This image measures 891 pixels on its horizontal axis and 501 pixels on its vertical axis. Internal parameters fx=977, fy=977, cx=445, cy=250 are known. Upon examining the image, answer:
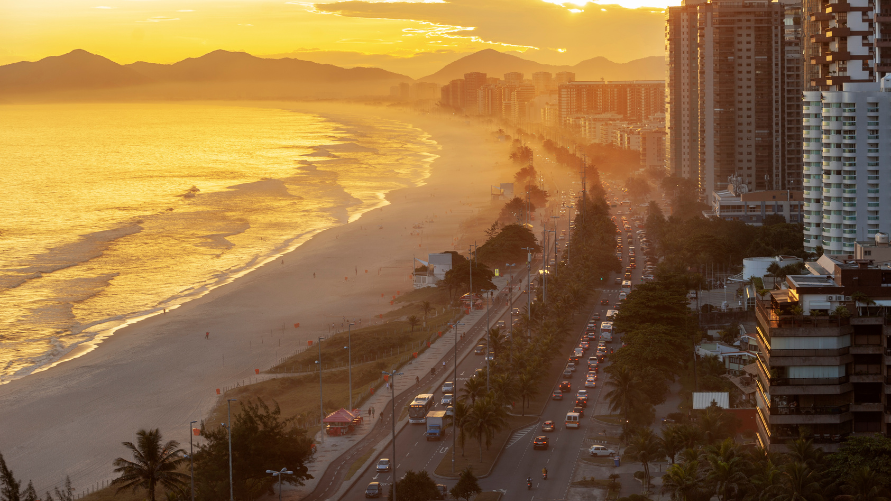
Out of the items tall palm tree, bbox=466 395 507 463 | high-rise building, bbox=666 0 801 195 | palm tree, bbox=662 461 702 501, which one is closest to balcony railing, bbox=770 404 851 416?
palm tree, bbox=662 461 702 501

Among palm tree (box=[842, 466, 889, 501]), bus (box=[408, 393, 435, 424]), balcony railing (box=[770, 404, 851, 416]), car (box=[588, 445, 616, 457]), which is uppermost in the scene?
balcony railing (box=[770, 404, 851, 416])

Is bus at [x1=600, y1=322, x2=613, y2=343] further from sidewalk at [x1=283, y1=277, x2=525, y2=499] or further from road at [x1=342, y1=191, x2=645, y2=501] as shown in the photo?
road at [x1=342, y1=191, x2=645, y2=501]

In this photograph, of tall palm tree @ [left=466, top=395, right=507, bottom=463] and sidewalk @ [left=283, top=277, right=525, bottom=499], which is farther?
tall palm tree @ [left=466, top=395, right=507, bottom=463]

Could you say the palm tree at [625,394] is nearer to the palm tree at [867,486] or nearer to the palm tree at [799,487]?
the palm tree at [799,487]

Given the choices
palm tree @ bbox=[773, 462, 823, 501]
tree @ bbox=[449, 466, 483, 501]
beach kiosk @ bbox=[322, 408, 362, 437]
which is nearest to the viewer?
palm tree @ bbox=[773, 462, 823, 501]

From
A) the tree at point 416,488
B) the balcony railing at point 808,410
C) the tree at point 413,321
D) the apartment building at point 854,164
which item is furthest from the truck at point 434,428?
the apartment building at point 854,164

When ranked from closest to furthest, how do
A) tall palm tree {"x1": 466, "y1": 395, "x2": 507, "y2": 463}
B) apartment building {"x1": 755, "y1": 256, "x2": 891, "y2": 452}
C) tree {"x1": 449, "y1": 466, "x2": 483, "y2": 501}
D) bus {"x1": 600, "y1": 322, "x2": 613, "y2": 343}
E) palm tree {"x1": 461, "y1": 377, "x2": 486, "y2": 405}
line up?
apartment building {"x1": 755, "y1": 256, "x2": 891, "y2": 452}, tree {"x1": 449, "y1": 466, "x2": 483, "y2": 501}, tall palm tree {"x1": 466, "y1": 395, "x2": 507, "y2": 463}, palm tree {"x1": 461, "y1": 377, "x2": 486, "y2": 405}, bus {"x1": 600, "y1": 322, "x2": 613, "y2": 343}
